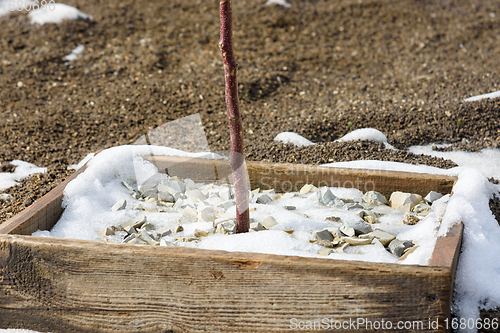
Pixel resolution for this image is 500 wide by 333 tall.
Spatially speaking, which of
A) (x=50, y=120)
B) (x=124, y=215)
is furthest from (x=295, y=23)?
(x=124, y=215)

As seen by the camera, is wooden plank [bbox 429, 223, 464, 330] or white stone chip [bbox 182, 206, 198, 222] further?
white stone chip [bbox 182, 206, 198, 222]

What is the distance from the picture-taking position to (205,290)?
1401 millimetres

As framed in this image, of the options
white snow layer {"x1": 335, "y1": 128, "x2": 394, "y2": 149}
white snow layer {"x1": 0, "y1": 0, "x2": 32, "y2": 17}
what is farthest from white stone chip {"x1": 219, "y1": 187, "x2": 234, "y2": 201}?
white snow layer {"x1": 0, "y1": 0, "x2": 32, "y2": 17}

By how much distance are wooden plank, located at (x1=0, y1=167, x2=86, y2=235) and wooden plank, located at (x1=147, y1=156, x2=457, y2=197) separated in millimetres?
595

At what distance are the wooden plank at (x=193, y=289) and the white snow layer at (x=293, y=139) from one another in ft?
6.87

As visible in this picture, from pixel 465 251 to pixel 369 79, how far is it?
378 centimetres

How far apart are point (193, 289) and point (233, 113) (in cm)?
77

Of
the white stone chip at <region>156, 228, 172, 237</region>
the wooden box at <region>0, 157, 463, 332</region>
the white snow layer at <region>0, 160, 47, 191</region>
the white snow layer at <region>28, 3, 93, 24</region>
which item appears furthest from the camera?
the white snow layer at <region>28, 3, 93, 24</region>

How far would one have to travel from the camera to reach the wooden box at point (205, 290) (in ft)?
4.15

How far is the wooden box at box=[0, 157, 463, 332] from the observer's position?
4.15 ft

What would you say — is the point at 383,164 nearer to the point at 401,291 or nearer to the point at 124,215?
the point at 401,291

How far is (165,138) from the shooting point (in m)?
3.87

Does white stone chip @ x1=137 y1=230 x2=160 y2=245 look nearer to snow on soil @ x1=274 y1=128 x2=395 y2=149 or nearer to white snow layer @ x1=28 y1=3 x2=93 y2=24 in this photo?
snow on soil @ x1=274 y1=128 x2=395 y2=149

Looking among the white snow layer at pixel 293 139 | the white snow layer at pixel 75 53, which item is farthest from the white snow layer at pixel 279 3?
the white snow layer at pixel 293 139
